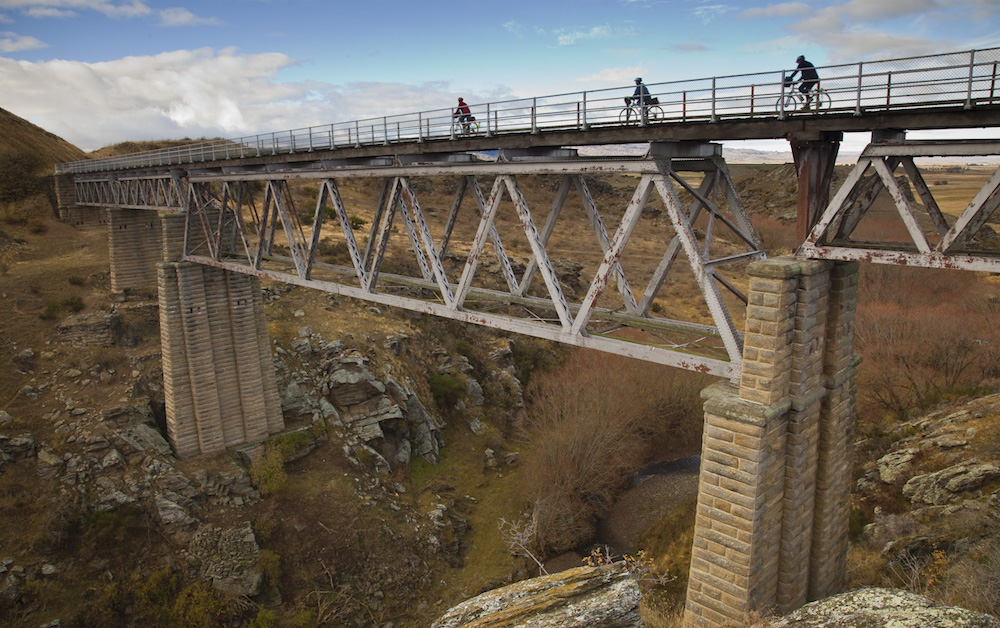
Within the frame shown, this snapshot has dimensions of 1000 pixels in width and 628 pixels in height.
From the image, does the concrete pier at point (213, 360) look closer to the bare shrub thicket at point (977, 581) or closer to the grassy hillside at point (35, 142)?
the bare shrub thicket at point (977, 581)

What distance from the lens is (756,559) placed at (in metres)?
9.75

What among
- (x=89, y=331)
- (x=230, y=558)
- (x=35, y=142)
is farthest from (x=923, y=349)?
(x=35, y=142)

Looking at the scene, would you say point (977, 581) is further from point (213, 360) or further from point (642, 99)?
point (213, 360)

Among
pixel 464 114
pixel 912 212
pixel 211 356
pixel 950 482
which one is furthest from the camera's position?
pixel 211 356

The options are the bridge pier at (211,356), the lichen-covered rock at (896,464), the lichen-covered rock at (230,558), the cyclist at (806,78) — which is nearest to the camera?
the cyclist at (806,78)

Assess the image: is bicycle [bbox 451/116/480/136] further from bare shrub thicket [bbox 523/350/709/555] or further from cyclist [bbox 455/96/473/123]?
bare shrub thicket [bbox 523/350/709/555]

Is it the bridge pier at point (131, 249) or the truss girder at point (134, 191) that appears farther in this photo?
the bridge pier at point (131, 249)

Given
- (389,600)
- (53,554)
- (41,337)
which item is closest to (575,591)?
(389,600)

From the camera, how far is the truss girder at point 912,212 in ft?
25.8

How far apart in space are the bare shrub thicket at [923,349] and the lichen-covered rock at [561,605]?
998 inches

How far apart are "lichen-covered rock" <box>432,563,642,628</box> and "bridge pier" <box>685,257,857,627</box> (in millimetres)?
3390

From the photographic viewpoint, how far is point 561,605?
6414mm

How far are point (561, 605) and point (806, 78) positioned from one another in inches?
328

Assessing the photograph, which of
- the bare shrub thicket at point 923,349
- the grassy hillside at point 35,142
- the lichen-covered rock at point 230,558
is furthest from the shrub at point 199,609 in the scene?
the grassy hillside at point 35,142
